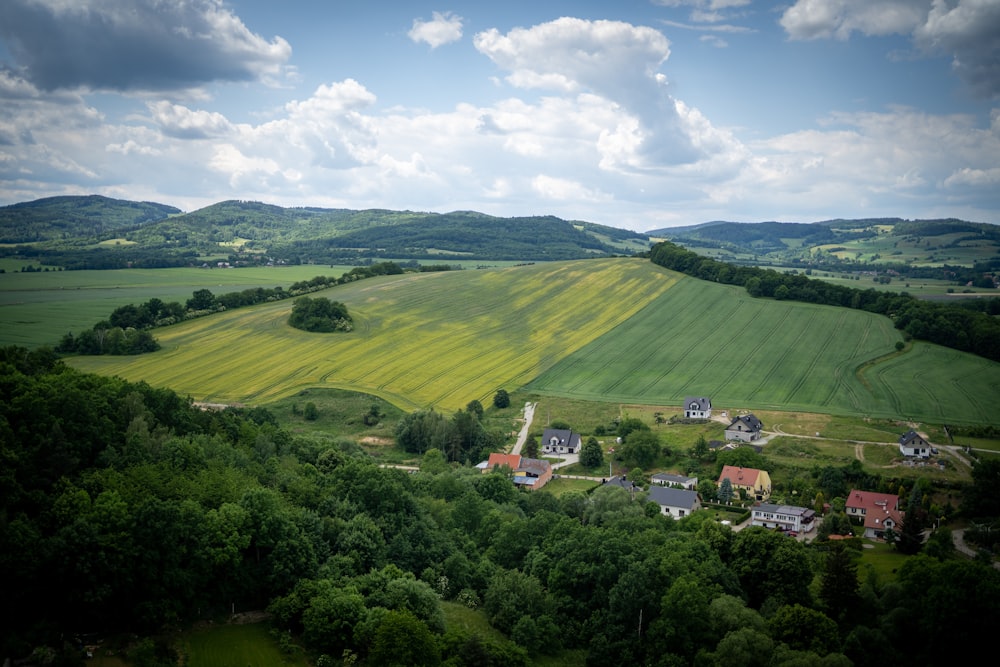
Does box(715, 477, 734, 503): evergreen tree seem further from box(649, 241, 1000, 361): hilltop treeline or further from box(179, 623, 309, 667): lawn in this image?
box(649, 241, 1000, 361): hilltop treeline

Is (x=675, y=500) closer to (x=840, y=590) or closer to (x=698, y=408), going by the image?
(x=698, y=408)

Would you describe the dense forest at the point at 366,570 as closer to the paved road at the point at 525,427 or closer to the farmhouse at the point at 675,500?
the farmhouse at the point at 675,500

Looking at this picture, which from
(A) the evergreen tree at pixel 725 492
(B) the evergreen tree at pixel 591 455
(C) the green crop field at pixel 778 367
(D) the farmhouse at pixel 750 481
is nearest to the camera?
(A) the evergreen tree at pixel 725 492

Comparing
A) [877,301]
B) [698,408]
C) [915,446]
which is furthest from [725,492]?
[877,301]

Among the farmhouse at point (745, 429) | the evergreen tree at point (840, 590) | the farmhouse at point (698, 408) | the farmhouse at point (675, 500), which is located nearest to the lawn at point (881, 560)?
the evergreen tree at point (840, 590)

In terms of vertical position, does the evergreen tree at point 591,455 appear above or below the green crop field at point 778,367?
below

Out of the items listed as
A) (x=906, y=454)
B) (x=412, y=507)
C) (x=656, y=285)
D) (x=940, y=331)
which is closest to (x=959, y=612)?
(x=412, y=507)

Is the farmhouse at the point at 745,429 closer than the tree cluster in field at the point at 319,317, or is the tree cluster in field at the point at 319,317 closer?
the farmhouse at the point at 745,429
